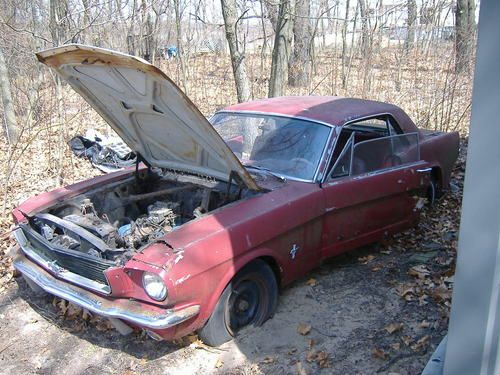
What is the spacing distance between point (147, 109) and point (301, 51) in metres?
9.97

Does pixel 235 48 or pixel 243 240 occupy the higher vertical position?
pixel 235 48

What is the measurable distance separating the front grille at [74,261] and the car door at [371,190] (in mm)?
1824

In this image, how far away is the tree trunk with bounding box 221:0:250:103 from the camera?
8.41 m

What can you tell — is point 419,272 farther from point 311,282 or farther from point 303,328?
point 303,328

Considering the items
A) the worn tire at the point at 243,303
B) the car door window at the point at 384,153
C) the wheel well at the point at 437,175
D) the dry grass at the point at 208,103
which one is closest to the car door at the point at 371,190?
the car door window at the point at 384,153

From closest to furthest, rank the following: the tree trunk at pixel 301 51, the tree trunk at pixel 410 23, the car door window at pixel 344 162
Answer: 1. the car door window at pixel 344 162
2. the tree trunk at pixel 410 23
3. the tree trunk at pixel 301 51

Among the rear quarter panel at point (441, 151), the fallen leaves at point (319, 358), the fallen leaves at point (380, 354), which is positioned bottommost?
the fallen leaves at point (319, 358)

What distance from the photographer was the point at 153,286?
287 centimetres

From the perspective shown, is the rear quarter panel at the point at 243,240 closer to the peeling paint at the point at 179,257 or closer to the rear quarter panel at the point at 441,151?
the peeling paint at the point at 179,257

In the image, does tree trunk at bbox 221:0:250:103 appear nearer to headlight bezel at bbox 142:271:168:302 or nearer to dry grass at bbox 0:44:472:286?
dry grass at bbox 0:44:472:286

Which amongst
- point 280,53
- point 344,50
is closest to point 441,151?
point 280,53

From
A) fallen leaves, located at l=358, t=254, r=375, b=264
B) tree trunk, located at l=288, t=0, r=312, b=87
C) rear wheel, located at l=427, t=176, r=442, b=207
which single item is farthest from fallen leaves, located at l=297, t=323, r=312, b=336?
tree trunk, located at l=288, t=0, r=312, b=87

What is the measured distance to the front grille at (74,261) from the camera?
3.10 m

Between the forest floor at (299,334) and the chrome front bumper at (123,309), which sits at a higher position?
the chrome front bumper at (123,309)
